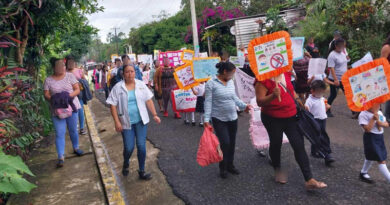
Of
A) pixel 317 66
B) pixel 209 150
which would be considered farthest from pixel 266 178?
pixel 317 66

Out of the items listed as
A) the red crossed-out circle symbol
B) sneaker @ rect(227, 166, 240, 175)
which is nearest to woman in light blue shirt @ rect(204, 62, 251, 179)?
sneaker @ rect(227, 166, 240, 175)

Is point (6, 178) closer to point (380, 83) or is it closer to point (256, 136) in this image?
point (256, 136)

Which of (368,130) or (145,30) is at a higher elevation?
(145,30)

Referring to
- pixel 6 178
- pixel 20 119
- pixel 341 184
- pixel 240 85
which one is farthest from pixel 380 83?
pixel 20 119

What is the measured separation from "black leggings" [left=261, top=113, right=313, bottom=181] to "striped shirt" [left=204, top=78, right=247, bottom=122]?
56 cm

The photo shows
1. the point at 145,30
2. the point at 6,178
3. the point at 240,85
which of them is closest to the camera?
A: the point at 6,178

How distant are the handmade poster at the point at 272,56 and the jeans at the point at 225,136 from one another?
3.56 feet

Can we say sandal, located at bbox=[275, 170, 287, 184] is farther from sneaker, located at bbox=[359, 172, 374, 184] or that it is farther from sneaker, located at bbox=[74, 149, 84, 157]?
sneaker, located at bbox=[74, 149, 84, 157]

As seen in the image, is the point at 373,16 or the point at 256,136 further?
the point at 373,16

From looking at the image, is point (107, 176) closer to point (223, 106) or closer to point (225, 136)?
point (225, 136)

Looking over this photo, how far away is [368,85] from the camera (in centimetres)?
366

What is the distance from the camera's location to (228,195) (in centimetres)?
407

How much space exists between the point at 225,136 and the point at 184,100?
12.9ft

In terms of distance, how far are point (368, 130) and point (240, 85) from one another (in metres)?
2.98
